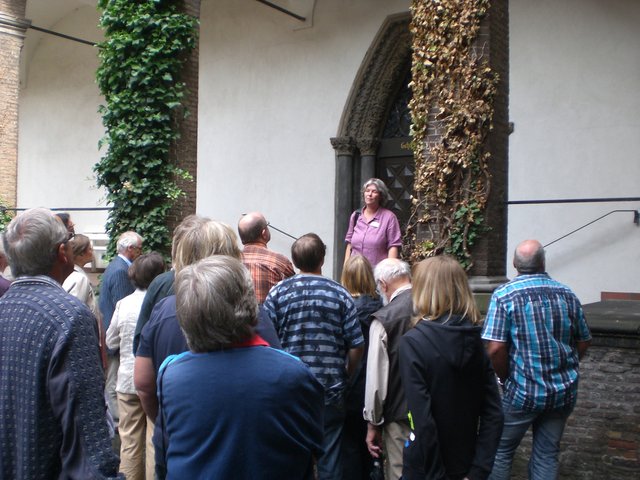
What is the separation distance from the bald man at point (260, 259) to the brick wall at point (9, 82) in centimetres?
810

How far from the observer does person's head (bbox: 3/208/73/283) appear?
2604 mm

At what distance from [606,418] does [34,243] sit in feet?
13.9

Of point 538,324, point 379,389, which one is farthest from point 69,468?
point 538,324

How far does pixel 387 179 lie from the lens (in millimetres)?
12414

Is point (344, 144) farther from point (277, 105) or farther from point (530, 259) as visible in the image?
point (530, 259)

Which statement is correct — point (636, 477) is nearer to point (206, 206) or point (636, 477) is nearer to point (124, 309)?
point (124, 309)

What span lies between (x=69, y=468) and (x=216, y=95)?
1211 cm

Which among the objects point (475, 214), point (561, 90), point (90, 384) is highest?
point (561, 90)

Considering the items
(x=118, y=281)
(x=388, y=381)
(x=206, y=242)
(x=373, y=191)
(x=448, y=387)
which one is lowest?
(x=388, y=381)

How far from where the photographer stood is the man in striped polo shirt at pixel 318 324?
159 inches

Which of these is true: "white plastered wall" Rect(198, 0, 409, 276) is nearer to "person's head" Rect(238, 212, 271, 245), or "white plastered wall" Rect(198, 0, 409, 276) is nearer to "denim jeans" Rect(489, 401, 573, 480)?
"person's head" Rect(238, 212, 271, 245)

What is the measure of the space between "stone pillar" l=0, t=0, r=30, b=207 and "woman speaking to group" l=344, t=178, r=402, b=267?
6904 mm

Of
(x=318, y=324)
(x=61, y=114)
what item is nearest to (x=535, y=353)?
(x=318, y=324)

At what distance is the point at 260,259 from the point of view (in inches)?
180
